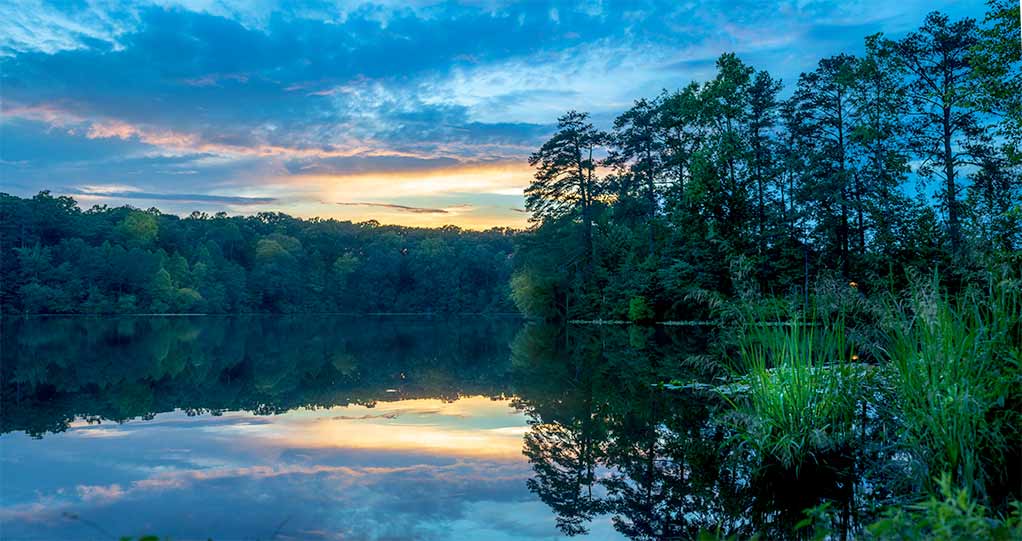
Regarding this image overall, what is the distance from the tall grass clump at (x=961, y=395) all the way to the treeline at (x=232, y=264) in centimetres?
5945

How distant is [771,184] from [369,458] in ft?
90.2

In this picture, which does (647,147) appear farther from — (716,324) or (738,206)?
(716,324)

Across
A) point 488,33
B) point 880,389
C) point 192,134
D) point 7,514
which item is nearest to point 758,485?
point 880,389

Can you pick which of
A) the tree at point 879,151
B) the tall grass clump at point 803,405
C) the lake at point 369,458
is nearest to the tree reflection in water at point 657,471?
the lake at point 369,458

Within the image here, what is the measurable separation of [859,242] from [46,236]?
60675mm

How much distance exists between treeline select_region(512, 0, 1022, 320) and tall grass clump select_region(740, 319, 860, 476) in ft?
27.5

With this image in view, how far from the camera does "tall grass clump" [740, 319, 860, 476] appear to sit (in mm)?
5684

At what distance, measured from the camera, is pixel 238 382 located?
12.7m

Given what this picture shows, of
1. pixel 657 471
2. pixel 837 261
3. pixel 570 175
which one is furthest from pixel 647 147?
pixel 657 471

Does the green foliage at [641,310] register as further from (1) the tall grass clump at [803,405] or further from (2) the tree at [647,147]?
(1) the tall grass clump at [803,405]

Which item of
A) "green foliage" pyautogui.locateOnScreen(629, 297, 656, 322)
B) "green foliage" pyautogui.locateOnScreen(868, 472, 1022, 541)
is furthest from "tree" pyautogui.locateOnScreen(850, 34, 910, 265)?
"green foliage" pyautogui.locateOnScreen(868, 472, 1022, 541)

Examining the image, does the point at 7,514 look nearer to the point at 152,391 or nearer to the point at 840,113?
the point at 152,391

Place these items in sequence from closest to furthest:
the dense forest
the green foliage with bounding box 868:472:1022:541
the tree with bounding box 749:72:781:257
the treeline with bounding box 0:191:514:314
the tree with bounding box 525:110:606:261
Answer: the green foliage with bounding box 868:472:1022:541 → the dense forest → the tree with bounding box 749:72:781:257 → the tree with bounding box 525:110:606:261 → the treeline with bounding box 0:191:514:314

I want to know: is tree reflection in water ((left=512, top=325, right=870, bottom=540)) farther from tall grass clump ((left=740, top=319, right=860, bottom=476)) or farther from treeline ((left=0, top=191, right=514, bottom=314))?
treeline ((left=0, top=191, right=514, bottom=314))
